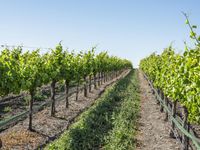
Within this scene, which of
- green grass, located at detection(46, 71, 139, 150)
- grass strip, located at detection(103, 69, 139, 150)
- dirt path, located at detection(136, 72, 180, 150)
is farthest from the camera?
dirt path, located at detection(136, 72, 180, 150)

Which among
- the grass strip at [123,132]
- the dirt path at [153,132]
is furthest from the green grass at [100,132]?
the dirt path at [153,132]

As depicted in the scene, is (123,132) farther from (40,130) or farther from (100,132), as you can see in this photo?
(40,130)

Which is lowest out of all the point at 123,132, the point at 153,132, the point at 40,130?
the point at 153,132

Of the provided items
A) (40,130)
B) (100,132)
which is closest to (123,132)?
(100,132)

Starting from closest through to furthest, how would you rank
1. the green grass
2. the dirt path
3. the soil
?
the green grass < the soil < the dirt path

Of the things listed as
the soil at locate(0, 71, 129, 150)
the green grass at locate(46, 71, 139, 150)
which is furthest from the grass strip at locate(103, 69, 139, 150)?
the soil at locate(0, 71, 129, 150)

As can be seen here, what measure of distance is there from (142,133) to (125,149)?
169 inches

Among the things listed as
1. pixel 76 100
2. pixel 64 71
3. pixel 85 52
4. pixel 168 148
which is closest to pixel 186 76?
pixel 168 148

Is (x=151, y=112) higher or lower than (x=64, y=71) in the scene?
lower

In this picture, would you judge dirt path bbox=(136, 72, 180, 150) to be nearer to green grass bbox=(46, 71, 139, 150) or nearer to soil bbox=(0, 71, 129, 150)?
green grass bbox=(46, 71, 139, 150)

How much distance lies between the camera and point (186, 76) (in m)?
11.6

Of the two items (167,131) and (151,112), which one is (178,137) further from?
(151,112)

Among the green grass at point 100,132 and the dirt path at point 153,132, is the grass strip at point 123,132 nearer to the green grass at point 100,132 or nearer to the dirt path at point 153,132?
the green grass at point 100,132

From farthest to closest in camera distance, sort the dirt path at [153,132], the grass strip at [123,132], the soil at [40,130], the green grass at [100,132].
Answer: the dirt path at [153,132]
the soil at [40,130]
the grass strip at [123,132]
the green grass at [100,132]
